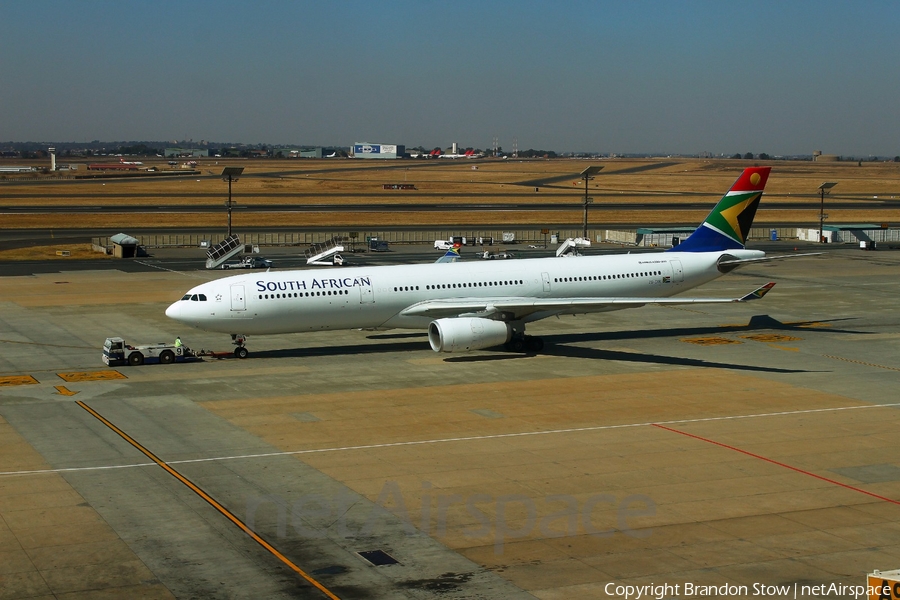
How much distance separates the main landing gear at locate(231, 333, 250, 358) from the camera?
170 feet

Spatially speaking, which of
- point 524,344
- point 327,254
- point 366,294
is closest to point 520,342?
point 524,344

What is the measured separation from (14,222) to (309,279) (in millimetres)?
98275

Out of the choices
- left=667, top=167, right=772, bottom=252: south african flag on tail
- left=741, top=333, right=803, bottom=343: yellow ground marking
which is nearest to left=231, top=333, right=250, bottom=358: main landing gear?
left=667, top=167, right=772, bottom=252: south african flag on tail

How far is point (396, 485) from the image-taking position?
3091cm

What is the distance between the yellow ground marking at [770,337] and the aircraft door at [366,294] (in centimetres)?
2222

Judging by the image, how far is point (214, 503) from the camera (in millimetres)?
29125

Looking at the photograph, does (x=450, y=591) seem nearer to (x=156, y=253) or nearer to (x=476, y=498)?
(x=476, y=498)

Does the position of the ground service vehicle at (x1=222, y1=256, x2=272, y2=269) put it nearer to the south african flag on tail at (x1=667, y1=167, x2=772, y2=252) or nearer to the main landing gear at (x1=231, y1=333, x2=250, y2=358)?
the main landing gear at (x1=231, y1=333, x2=250, y2=358)

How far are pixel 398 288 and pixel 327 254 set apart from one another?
47928mm

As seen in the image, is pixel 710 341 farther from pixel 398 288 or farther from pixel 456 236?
pixel 456 236

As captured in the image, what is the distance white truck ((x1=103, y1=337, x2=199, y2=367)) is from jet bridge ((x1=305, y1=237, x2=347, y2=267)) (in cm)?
4535

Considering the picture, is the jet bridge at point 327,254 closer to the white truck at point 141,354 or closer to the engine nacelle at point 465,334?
the white truck at point 141,354

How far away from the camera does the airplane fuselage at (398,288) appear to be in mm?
50031

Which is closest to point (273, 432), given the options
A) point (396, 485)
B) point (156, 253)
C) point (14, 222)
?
point (396, 485)
